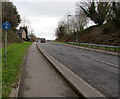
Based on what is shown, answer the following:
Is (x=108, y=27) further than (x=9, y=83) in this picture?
Yes

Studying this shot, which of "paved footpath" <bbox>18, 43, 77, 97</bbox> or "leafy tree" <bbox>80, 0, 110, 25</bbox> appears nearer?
"paved footpath" <bbox>18, 43, 77, 97</bbox>

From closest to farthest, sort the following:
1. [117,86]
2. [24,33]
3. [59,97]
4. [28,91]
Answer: [59,97] < [28,91] < [117,86] < [24,33]

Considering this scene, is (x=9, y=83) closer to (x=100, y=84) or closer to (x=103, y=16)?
(x=100, y=84)

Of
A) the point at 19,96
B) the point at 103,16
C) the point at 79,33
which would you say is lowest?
the point at 19,96

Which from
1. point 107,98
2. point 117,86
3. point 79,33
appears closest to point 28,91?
point 107,98

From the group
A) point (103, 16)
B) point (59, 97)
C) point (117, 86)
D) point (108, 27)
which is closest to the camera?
point (59, 97)

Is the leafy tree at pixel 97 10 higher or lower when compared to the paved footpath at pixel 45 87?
higher

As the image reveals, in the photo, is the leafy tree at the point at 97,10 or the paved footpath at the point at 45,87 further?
the leafy tree at the point at 97,10

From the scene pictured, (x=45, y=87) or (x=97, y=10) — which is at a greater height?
(x=97, y=10)

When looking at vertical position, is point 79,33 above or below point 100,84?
above

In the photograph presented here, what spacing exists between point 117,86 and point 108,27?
34509 millimetres

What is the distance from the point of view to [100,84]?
20.9ft

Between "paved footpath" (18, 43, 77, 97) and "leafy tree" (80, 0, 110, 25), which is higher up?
"leafy tree" (80, 0, 110, 25)

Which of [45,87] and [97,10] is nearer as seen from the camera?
[45,87]
